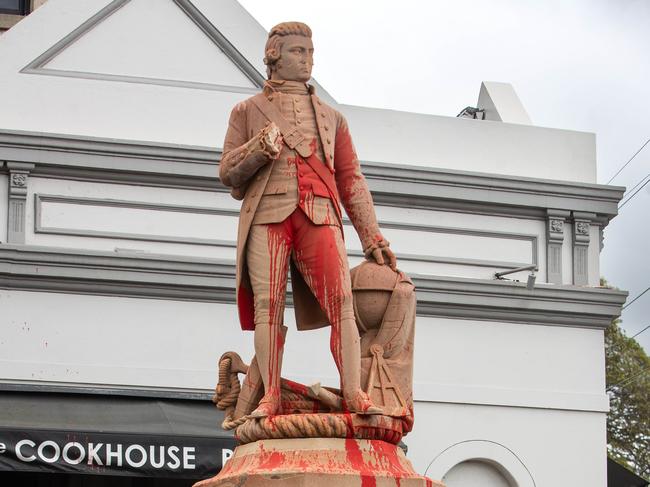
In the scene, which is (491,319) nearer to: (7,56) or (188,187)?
(188,187)

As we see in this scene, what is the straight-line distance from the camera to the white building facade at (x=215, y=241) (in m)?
16.0

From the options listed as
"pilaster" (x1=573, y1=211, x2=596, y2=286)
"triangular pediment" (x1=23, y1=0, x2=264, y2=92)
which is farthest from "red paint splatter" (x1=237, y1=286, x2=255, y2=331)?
"pilaster" (x1=573, y1=211, x2=596, y2=286)

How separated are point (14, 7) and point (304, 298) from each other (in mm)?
13315

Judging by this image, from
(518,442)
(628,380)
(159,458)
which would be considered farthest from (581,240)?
(628,380)

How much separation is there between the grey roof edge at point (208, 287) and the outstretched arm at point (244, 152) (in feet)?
20.5

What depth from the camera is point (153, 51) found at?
1691cm

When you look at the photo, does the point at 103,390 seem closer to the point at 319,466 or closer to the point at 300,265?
the point at 300,265

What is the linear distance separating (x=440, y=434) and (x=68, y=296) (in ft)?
12.7

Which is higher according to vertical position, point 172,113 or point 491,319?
point 172,113

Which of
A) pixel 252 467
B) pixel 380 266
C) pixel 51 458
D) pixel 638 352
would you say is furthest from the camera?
pixel 638 352

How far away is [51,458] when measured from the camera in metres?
14.5

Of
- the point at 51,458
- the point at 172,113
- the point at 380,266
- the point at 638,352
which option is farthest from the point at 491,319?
the point at 638,352

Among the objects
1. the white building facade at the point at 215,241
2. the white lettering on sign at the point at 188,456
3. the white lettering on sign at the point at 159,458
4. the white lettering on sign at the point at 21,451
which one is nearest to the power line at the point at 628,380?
the white building facade at the point at 215,241

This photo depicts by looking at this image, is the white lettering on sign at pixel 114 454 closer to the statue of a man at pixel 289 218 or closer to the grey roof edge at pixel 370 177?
the grey roof edge at pixel 370 177
